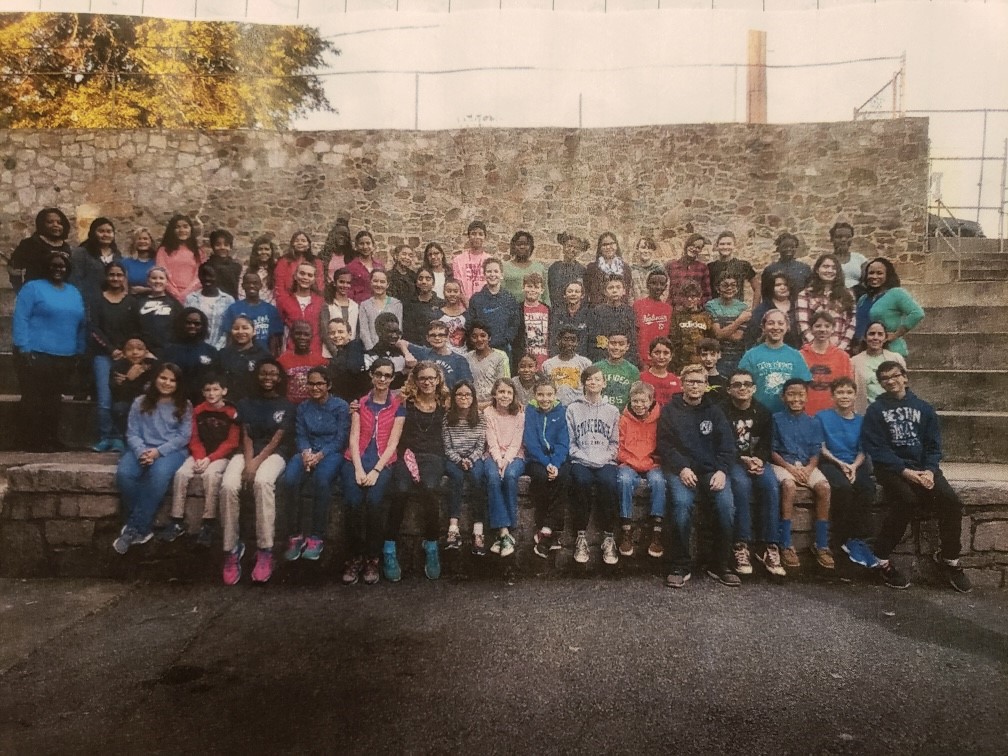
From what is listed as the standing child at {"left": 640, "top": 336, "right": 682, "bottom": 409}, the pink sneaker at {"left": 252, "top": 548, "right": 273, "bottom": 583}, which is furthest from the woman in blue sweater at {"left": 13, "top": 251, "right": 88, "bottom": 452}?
the standing child at {"left": 640, "top": 336, "right": 682, "bottom": 409}

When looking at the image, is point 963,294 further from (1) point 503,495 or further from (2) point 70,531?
(2) point 70,531

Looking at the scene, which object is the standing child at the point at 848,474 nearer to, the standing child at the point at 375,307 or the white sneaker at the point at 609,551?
the white sneaker at the point at 609,551

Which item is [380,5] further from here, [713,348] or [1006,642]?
[1006,642]

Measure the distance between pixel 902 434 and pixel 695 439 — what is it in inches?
44.7

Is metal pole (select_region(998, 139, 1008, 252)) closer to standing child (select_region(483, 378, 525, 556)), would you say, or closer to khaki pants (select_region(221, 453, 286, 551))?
standing child (select_region(483, 378, 525, 556))

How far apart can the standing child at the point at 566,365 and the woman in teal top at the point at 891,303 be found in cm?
179

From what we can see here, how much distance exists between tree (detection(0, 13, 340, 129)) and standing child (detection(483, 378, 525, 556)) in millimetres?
1956

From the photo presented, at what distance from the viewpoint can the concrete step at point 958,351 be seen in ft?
11.3

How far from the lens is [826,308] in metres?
3.70

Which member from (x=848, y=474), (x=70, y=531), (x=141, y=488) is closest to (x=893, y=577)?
(x=848, y=474)

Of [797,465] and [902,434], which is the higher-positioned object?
[902,434]

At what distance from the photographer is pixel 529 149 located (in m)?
3.51

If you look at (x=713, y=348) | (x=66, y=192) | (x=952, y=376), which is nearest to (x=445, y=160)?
(x=713, y=348)

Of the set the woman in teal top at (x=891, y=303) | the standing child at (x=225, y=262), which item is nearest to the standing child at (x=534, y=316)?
the standing child at (x=225, y=262)
